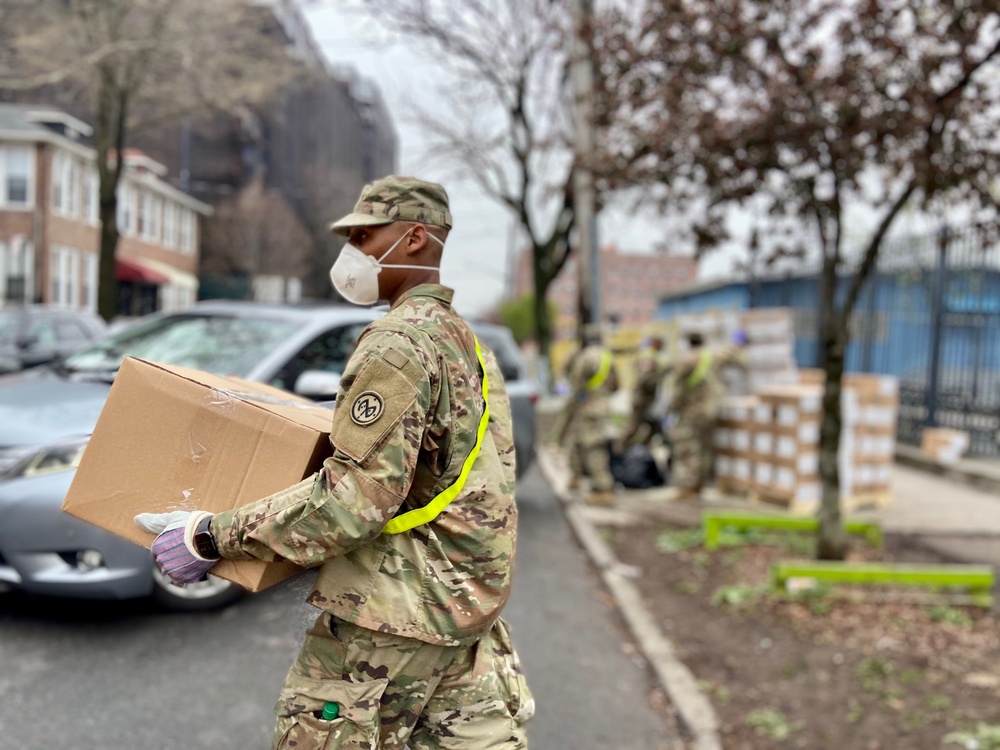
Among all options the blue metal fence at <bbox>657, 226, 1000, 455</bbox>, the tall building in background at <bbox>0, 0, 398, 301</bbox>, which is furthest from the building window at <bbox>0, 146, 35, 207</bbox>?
the blue metal fence at <bbox>657, 226, 1000, 455</bbox>

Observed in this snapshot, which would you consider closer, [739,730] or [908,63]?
[739,730]

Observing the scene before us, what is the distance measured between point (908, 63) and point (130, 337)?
5342 millimetres

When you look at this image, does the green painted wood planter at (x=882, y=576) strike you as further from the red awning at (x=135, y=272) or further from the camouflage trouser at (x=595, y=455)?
the red awning at (x=135, y=272)

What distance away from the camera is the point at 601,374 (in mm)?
8969

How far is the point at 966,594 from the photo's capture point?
17.3 ft

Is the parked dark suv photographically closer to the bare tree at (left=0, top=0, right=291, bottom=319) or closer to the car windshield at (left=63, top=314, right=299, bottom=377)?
the car windshield at (left=63, top=314, right=299, bottom=377)

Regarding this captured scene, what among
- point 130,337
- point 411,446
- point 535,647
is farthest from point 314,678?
point 130,337

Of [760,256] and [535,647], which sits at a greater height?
[760,256]

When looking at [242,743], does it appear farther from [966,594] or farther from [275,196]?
[275,196]

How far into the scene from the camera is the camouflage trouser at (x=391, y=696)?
1.91 meters

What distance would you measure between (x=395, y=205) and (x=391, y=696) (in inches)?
45.4

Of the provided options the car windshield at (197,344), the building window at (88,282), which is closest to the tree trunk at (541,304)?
the car windshield at (197,344)

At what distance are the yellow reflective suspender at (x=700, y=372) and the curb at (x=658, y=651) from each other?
202cm

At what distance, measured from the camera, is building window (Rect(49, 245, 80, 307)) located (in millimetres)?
30312
